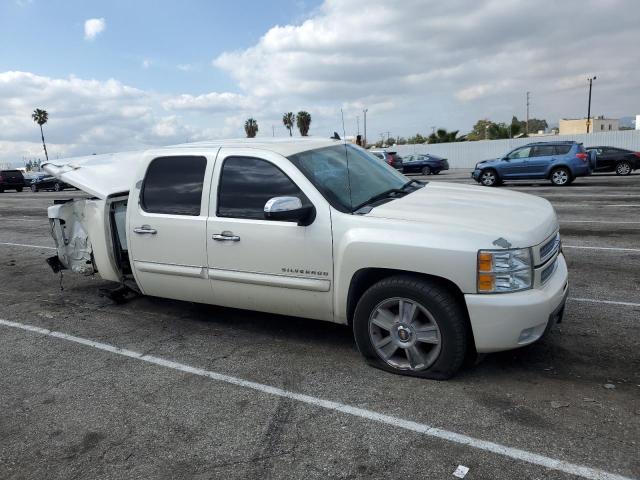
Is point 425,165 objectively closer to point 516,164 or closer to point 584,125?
point 516,164

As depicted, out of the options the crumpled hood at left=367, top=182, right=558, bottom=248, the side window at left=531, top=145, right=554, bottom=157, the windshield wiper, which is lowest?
the side window at left=531, top=145, right=554, bottom=157

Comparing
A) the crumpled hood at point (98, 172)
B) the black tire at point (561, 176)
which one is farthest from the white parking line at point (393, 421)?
the black tire at point (561, 176)

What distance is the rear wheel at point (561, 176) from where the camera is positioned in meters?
19.1

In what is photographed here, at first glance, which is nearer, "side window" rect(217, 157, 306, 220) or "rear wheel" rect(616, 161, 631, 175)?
"side window" rect(217, 157, 306, 220)

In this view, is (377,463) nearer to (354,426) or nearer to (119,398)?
(354,426)

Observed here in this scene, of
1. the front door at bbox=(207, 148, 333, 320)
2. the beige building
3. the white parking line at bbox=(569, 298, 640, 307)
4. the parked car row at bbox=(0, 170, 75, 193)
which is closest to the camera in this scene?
the front door at bbox=(207, 148, 333, 320)

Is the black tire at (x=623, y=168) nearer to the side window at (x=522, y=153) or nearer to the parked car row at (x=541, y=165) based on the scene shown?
the parked car row at (x=541, y=165)

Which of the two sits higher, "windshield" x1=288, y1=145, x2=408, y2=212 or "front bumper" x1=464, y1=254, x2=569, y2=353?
"windshield" x1=288, y1=145, x2=408, y2=212

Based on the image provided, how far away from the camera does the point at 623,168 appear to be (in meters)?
23.7

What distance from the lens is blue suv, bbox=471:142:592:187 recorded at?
19000 mm

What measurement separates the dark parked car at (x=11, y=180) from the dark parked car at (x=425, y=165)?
26734mm

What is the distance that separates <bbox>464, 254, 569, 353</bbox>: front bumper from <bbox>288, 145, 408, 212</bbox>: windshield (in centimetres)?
120

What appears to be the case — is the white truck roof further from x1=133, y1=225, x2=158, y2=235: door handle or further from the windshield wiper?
the windshield wiper

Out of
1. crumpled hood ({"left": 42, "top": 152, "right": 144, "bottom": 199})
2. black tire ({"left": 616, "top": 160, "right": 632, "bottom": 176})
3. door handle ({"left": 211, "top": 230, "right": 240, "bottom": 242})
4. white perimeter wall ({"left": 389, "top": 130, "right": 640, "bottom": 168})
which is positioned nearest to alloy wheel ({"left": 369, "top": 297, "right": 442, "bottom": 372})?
door handle ({"left": 211, "top": 230, "right": 240, "bottom": 242})
